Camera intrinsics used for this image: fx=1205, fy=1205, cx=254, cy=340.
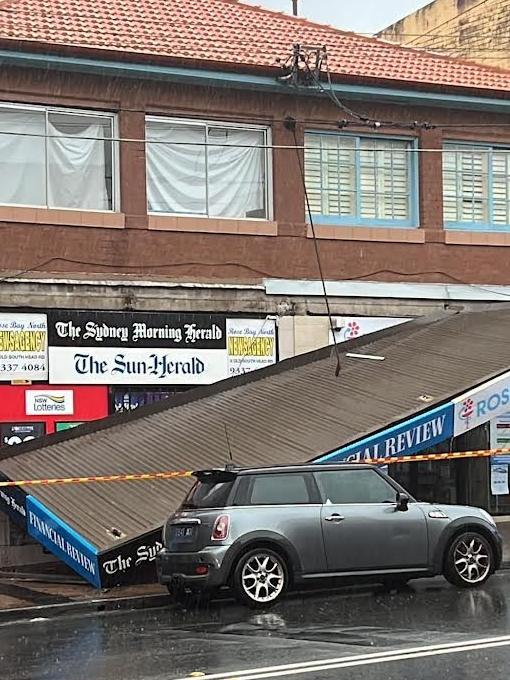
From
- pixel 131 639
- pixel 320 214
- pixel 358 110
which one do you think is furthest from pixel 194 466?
pixel 358 110

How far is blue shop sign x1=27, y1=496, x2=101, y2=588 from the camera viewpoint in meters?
14.1

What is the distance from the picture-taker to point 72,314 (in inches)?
739

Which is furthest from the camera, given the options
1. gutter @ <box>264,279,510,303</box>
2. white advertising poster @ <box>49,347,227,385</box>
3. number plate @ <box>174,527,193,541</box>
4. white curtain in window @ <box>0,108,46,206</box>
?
gutter @ <box>264,279,510,303</box>

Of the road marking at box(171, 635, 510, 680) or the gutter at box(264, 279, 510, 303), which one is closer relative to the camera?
the road marking at box(171, 635, 510, 680)

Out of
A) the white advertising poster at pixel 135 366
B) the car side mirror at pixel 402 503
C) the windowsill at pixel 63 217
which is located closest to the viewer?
the car side mirror at pixel 402 503

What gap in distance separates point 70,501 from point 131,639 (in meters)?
4.84

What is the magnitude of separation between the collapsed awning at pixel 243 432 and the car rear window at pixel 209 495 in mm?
1323

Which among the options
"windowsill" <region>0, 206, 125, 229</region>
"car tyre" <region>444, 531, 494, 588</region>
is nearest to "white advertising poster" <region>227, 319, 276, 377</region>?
"windowsill" <region>0, 206, 125, 229</region>

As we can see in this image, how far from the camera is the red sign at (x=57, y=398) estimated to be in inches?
719

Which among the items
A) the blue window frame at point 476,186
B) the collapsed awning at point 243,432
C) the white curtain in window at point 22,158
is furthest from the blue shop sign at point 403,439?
the blue window frame at point 476,186

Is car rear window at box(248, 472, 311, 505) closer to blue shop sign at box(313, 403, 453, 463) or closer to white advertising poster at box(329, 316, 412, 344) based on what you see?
blue shop sign at box(313, 403, 453, 463)

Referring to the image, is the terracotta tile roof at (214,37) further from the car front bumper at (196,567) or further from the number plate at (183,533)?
the car front bumper at (196,567)

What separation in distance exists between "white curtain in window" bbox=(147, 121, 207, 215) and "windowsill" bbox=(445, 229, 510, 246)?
4.71m

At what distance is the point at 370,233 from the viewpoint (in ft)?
69.8
